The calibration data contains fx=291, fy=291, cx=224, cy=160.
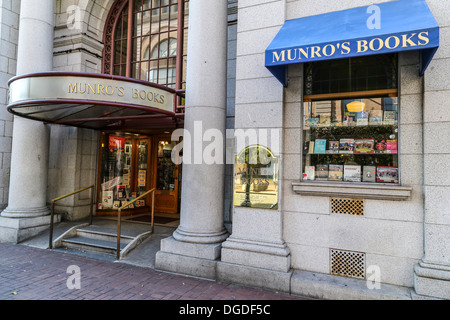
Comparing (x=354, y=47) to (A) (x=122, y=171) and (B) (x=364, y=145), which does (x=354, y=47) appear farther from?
(A) (x=122, y=171)

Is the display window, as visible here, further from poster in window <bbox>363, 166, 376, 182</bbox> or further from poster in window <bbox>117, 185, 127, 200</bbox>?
poster in window <bbox>117, 185, 127, 200</bbox>

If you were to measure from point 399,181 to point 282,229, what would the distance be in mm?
1967

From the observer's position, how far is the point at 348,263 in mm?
4641

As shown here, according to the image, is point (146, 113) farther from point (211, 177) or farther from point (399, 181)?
point (399, 181)

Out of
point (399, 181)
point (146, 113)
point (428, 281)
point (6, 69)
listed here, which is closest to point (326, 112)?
point (399, 181)

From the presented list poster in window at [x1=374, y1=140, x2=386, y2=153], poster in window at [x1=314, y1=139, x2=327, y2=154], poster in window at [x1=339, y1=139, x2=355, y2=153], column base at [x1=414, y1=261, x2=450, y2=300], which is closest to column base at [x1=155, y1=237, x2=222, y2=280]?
poster in window at [x1=314, y1=139, x2=327, y2=154]

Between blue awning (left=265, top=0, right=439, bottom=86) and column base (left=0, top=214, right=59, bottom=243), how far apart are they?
7290 millimetres

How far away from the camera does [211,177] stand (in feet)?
18.2

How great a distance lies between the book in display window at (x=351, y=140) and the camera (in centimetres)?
465

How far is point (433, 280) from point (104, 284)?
16.4ft

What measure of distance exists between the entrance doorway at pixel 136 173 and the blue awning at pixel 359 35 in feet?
19.5

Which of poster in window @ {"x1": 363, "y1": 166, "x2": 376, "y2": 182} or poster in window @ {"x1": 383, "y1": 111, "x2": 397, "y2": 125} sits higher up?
poster in window @ {"x1": 383, "y1": 111, "x2": 397, "y2": 125}

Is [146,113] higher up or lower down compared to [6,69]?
lower down

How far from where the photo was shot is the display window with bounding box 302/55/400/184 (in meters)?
4.67
